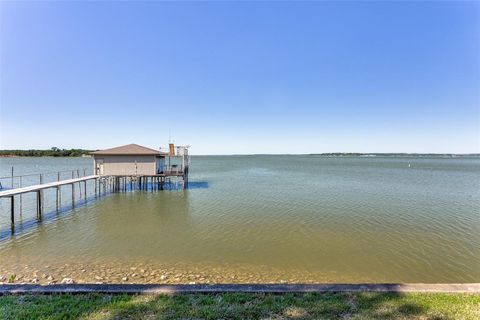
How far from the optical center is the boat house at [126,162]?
25086 millimetres

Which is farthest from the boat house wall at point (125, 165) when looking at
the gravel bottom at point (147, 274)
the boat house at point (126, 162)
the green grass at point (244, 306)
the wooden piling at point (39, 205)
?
the green grass at point (244, 306)

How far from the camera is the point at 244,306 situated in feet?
13.9

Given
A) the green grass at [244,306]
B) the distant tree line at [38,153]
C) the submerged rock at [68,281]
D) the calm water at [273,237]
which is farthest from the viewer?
the distant tree line at [38,153]

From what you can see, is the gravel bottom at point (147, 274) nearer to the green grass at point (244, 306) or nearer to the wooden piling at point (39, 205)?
the green grass at point (244, 306)

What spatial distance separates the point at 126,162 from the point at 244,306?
2372 cm

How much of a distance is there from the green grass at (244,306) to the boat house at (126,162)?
70.7ft

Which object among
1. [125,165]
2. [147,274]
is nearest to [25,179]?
[125,165]

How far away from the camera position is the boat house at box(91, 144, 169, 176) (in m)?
25.1

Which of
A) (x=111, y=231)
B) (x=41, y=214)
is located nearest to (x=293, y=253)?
(x=111, y=231)

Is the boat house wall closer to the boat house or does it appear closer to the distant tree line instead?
the boat house

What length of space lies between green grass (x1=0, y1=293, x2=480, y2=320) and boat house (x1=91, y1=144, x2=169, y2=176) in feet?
70.7

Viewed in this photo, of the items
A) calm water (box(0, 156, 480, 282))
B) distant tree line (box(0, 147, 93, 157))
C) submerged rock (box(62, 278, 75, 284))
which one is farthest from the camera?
distant tree line (box(0, 147, 93, 157))

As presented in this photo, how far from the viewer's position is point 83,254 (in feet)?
32.1

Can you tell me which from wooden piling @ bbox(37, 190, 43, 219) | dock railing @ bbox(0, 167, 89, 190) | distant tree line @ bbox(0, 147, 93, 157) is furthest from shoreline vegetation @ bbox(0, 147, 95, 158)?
wooden piling @ bbox(37, 190, 43, 219)
